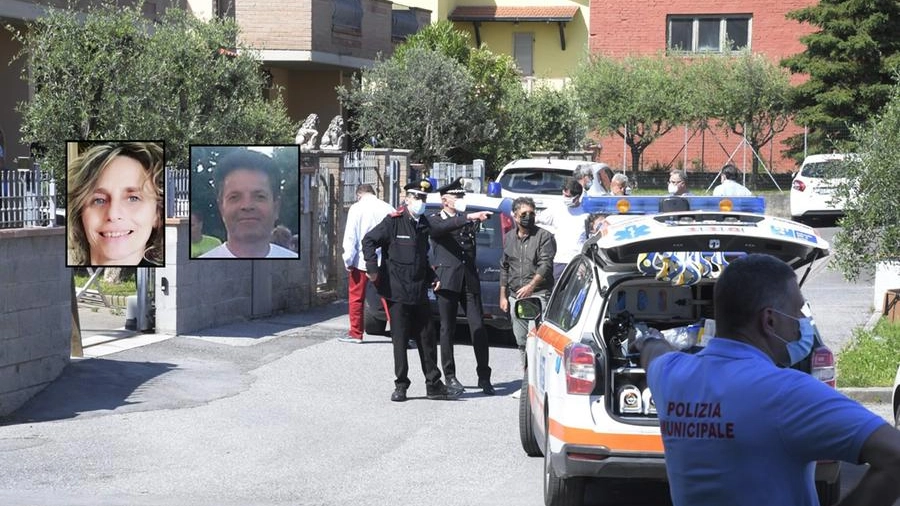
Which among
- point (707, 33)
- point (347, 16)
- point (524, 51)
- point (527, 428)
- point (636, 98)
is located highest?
point (707, 33)

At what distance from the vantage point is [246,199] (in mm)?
13625

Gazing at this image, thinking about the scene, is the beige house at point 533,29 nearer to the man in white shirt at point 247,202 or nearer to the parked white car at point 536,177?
the parked white car at point 536,177

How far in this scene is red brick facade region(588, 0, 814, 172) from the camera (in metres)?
48.0

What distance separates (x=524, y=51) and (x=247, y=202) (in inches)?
1687

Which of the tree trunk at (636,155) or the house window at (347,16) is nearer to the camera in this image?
the house window at (347,16)

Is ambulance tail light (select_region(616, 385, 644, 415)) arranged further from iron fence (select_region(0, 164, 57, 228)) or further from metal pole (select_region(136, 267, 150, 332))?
metal pole (select_region(136, 267, 150, 332))

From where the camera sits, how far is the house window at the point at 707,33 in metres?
50.1

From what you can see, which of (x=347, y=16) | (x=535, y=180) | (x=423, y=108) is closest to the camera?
(x=535, y=180)

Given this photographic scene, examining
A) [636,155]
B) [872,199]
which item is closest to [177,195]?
[872,199]

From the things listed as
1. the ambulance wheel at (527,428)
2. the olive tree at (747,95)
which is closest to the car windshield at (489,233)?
the ambulance wheel at (527,428)

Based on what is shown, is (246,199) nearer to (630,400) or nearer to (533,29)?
(630,400)

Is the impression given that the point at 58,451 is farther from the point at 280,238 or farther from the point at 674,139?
the point at 674,139

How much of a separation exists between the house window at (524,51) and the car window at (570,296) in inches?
1853

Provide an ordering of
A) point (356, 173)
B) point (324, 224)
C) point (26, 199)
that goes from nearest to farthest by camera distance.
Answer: point (26, 199), point (324, 224), point (356, 173)
